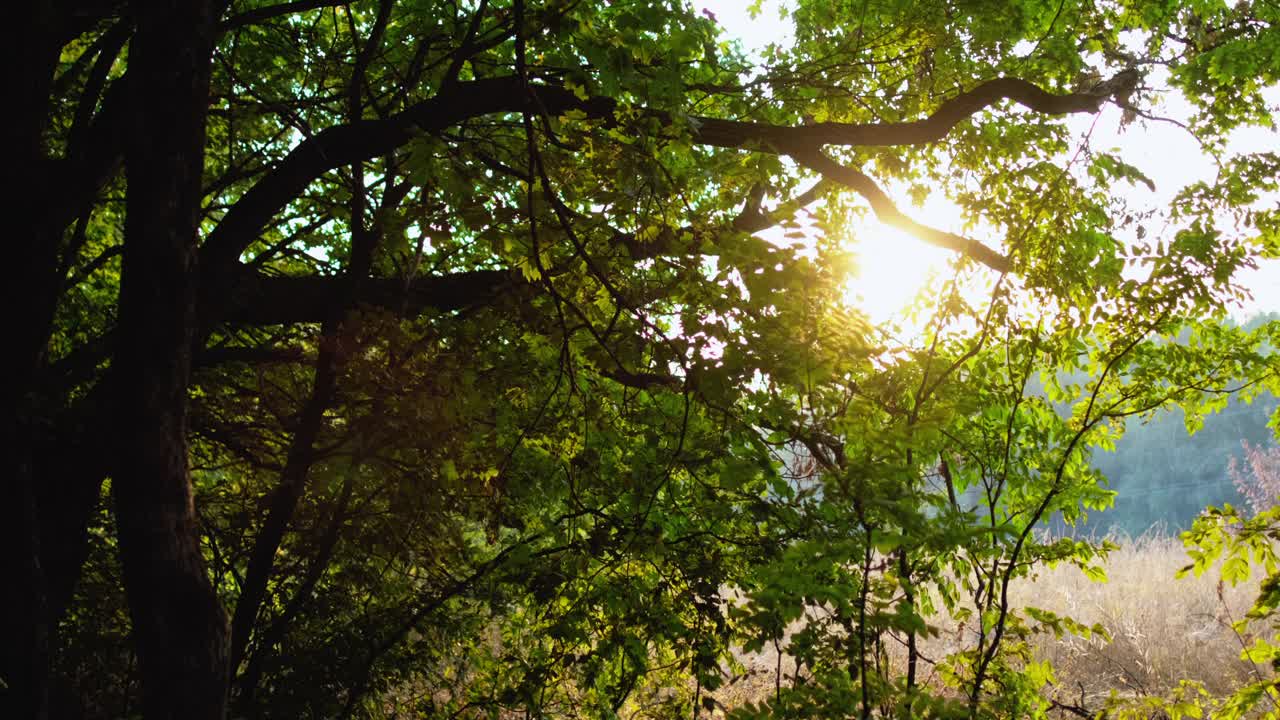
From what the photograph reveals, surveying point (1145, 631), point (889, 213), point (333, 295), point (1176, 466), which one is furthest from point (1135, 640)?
point (1176, 466)

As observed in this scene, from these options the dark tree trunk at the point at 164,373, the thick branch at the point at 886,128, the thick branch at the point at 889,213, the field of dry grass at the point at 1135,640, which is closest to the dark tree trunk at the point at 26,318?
the dark tree trunk at the point at 164,373

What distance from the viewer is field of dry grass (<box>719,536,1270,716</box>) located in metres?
9.01

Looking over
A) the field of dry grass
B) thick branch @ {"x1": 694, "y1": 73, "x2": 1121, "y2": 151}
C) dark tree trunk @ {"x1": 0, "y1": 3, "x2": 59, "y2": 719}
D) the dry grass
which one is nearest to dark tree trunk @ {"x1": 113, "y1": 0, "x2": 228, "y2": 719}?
dark tree trunk @ {"x1": 0, "y1": 3, "x2": 59, "y2": 719}

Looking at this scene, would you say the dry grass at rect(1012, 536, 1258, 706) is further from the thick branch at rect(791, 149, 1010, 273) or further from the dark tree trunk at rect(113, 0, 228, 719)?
the dark tree trunk at rect(113, 0, 228, 719)

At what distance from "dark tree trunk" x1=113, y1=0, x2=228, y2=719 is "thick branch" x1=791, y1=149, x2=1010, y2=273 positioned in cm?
240

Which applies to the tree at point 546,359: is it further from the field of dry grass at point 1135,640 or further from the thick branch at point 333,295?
the field of dry grass at point 1135,640

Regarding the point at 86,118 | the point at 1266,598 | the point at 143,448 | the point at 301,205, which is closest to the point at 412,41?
the point at 301,205

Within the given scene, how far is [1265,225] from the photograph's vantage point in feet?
11.5

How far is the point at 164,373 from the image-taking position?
2006mm

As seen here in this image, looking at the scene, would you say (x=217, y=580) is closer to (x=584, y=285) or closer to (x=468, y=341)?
(x=468, y=341)

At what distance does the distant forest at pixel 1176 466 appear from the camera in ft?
161

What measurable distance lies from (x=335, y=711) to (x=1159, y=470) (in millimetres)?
64148

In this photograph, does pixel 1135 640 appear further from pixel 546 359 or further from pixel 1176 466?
pixel 1176 466

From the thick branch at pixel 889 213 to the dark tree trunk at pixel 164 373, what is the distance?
2399 mm
